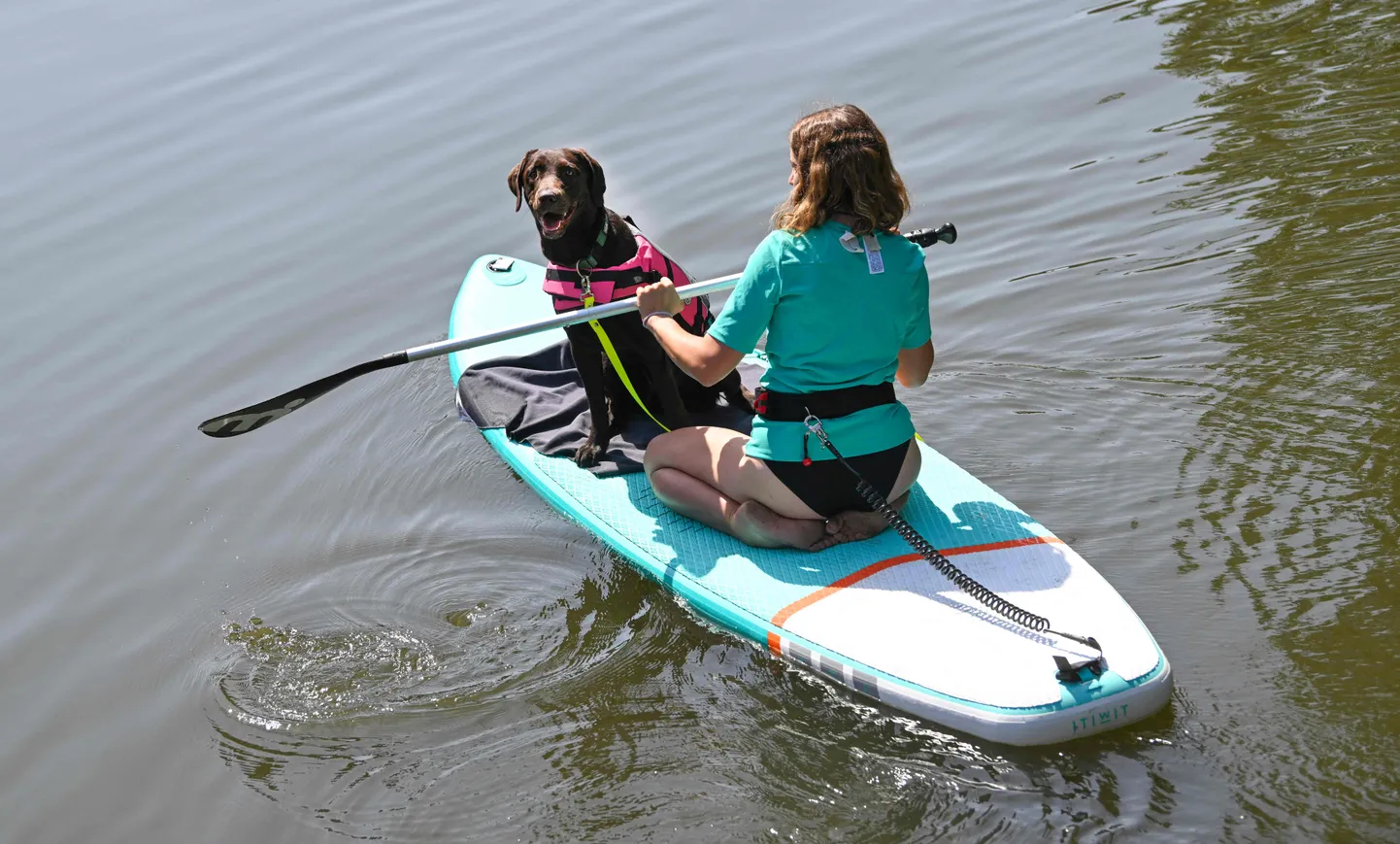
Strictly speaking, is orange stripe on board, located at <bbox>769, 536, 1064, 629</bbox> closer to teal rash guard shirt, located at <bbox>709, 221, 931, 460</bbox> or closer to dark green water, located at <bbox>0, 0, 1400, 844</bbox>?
dark green water, located at <bbox>0, 0, 1400, 844</bbox>

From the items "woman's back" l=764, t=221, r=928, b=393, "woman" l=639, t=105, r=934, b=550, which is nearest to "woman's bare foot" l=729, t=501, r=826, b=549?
"woman" l=639, t=105, r=934, b=550

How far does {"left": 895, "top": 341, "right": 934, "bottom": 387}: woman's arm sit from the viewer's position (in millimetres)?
3680

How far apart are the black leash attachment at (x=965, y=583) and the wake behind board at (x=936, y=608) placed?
0.02 meters

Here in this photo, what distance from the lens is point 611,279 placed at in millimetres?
4383

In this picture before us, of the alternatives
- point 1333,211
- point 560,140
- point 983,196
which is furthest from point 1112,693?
point 560,140

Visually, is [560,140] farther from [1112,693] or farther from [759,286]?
[1112,693]

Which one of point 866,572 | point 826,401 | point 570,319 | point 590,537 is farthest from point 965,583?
point 590,537

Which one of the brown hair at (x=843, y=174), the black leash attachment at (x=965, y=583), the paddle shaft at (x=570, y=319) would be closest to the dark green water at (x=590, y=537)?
the black leash attachment at (x=965, y=583)

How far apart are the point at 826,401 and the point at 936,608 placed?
2.18 feet

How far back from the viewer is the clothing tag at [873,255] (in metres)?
3.37

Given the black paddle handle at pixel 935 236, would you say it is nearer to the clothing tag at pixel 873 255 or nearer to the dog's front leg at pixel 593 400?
the clothing tag at pixel 873 255

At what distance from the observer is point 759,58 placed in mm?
9180

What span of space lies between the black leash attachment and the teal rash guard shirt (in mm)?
61

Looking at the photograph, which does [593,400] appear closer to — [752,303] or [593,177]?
[593,177]
